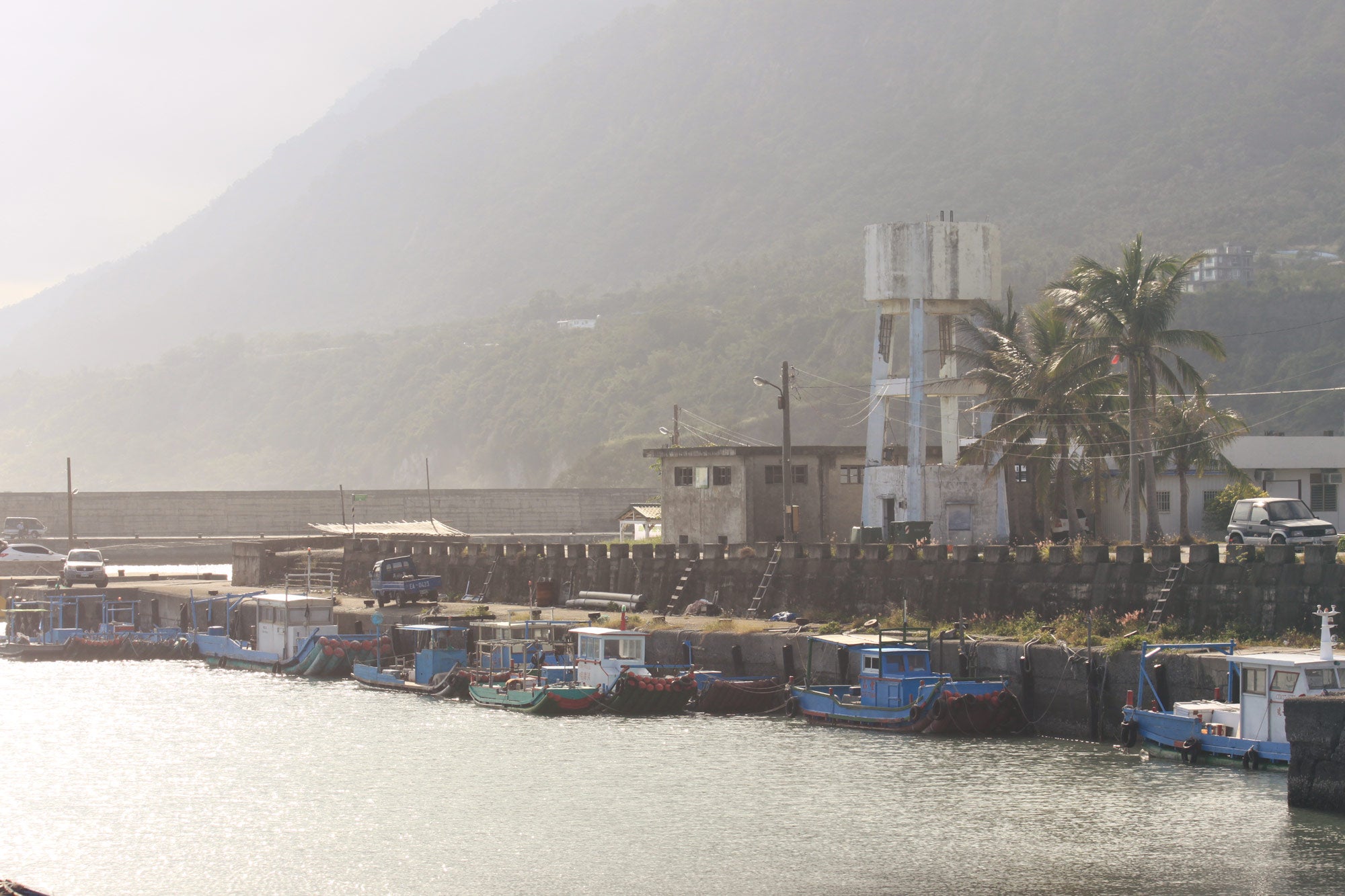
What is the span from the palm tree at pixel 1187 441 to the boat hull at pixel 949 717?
25164 millimetres

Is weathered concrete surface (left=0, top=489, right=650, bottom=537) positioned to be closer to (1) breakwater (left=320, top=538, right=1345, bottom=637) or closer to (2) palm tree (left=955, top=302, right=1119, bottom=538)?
(1) breakwater (left=320, top=538, right=1345, bottom=637)

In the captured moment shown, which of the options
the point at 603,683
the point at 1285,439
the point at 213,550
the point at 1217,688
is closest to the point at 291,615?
the point at 603,683

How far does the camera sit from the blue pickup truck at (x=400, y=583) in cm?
6694

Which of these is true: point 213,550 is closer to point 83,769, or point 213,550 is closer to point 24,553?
point 24,553

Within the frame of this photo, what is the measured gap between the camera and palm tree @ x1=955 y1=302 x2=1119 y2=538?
59031 millimetres

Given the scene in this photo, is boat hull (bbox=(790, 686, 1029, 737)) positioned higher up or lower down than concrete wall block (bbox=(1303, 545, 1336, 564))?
lower down

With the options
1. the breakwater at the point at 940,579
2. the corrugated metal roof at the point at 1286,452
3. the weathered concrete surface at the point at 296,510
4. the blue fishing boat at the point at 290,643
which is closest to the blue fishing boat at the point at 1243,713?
the breakwater at the point at 940,579

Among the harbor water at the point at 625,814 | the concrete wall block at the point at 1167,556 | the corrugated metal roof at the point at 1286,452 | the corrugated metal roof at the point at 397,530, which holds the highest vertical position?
the corrugated metal roof at the point at 1286,452

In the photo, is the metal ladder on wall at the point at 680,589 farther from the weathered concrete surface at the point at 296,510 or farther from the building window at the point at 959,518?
the weathered concrete surface at the point at 296,510

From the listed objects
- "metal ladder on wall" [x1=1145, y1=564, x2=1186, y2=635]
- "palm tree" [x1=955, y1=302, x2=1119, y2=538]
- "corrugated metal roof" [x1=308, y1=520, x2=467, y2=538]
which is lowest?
"metal ladder on wall" [x1=1145, y1=564, x2=1186, y2=635]

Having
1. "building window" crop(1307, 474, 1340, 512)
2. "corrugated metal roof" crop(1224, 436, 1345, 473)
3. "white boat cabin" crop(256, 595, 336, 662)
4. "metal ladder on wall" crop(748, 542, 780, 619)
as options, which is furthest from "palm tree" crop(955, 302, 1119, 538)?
"white boat cabin" crop(256, 595, 336, 662)

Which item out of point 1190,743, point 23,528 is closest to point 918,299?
point 1190,743

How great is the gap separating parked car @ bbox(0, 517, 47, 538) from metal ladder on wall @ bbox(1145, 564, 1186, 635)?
96.2 meters

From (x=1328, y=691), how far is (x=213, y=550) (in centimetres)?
10515
